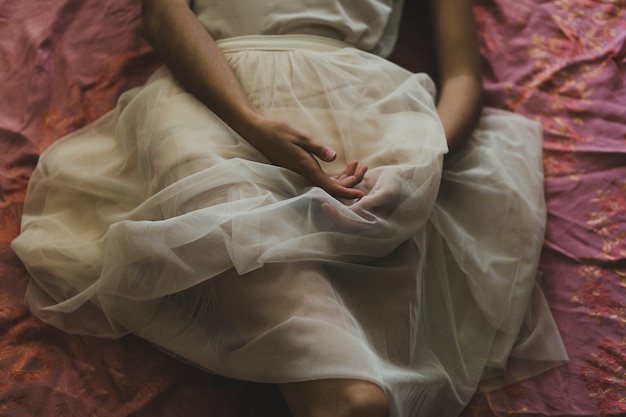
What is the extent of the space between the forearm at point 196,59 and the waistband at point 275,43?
0.06m

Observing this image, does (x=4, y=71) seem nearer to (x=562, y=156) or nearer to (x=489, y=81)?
(x=489, y=81)

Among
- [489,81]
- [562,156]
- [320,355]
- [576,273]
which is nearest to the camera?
[320,355]

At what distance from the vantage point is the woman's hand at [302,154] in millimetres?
1019

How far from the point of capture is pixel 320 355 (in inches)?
35.2

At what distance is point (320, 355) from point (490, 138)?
1.81 ft

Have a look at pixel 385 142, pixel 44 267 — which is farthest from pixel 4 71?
pixel 385 142

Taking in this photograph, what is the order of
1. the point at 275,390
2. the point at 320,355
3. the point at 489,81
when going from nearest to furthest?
1. the point at 320,355
2. the point at 275,390
3. the point at 489,81

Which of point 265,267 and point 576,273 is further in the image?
point 576,273

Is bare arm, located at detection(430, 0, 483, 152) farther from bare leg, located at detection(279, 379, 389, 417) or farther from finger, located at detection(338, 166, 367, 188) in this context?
bare leg, located at detection(279, 379, 389, 417)

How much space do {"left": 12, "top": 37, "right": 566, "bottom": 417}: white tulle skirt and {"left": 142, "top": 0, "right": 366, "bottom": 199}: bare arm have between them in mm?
25

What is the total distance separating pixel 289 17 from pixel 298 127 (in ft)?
0.86

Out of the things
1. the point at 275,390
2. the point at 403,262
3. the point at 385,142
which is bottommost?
the point at 275,390

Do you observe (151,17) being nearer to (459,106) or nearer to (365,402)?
(459,106)

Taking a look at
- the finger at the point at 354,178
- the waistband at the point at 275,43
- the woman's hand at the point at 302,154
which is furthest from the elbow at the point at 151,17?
the finger at the point at 354,178
